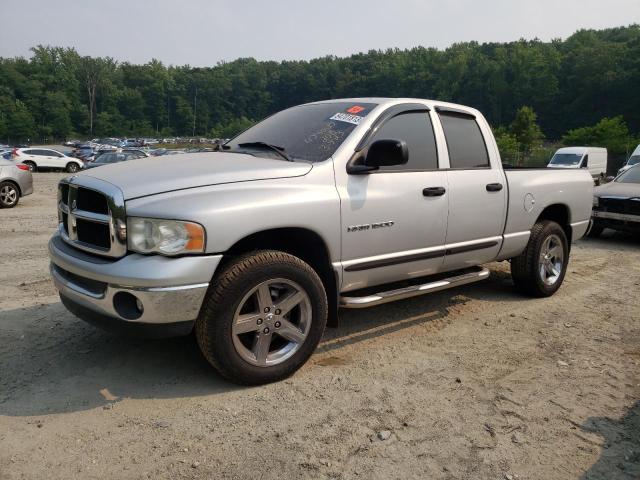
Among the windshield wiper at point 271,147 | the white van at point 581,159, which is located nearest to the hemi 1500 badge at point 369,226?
the windshield wiper at point 271,147

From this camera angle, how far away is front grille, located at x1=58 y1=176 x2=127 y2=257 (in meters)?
3.02

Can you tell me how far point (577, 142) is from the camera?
50.7 m

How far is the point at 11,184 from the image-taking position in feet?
40.3

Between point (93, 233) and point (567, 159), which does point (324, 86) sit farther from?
point (93, 233)

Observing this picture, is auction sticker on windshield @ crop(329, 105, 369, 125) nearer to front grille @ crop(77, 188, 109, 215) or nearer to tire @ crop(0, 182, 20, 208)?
front grille @ crop(77, 188, 109, 215)

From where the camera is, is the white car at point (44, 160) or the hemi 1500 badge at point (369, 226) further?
the white car at point (44, 160)

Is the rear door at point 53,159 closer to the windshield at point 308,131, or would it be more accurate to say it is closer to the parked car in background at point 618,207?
the parked car in background at point 618,207

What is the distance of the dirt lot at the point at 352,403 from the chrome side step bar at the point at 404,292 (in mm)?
408

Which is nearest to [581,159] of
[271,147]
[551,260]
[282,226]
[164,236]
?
[551,260]

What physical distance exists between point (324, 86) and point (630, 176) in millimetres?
130306

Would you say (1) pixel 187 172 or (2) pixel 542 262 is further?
(2) pixel 542 262

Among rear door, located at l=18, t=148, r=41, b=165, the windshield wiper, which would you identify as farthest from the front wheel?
the windshield wiper

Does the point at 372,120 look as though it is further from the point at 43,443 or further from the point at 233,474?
the point at 43,443

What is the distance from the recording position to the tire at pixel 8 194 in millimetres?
12141
